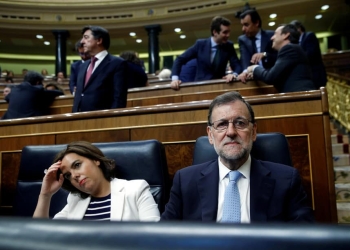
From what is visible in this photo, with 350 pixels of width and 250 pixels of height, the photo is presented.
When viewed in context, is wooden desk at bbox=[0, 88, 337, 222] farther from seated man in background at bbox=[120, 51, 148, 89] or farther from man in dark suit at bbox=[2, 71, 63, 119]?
seated man in background at bbox=[120, 51, 148, 89]

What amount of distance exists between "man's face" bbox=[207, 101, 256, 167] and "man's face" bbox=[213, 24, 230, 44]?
52.5 inches

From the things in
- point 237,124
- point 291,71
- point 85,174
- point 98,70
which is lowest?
point 85,174

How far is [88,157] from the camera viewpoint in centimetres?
110

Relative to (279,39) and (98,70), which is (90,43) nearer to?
(98,70)

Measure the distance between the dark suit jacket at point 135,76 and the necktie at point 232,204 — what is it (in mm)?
1840

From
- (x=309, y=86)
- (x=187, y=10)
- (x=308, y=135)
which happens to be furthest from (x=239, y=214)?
(x=187, y=10)

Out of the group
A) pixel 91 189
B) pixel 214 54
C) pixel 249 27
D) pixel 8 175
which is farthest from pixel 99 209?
pixel 249 27

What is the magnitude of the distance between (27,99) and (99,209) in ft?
5.07

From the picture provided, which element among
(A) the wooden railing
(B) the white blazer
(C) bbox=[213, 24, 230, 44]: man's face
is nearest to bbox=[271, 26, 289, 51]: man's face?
(C) bbox=[213, 24, 230, 44]: man's face

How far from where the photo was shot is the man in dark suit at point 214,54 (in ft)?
7.16

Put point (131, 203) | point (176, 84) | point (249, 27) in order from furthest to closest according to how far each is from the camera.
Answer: point (176, 84) → point (249, 27) → point (131, 203)

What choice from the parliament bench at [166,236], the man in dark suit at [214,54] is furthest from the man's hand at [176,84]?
the parliament bench at [166,236]

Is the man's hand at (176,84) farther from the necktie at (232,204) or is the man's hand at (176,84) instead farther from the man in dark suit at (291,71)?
the necktie at (232,204)

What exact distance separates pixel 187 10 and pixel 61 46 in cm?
304
